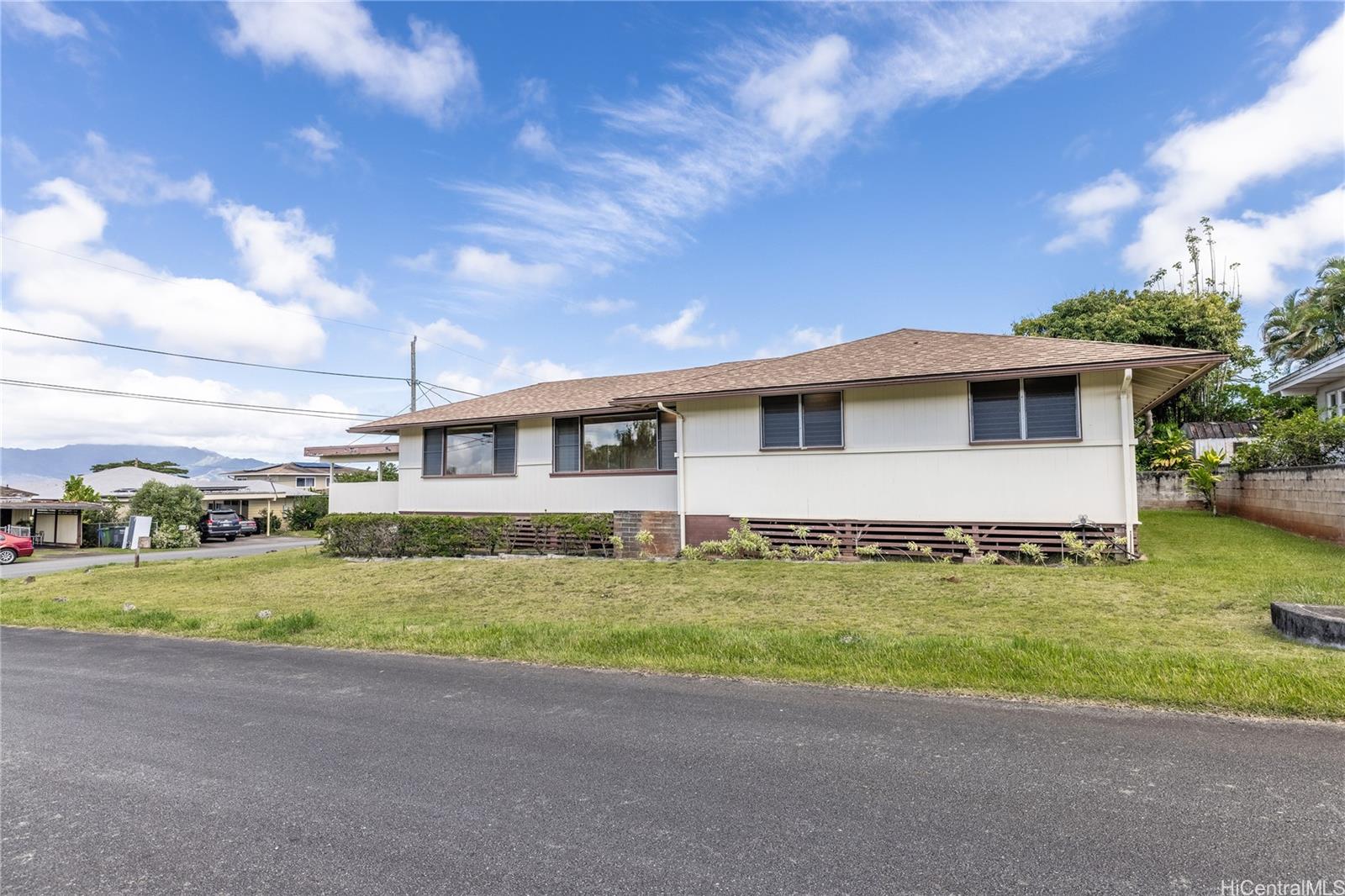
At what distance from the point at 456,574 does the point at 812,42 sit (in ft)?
45.0

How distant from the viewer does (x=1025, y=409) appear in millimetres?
11516

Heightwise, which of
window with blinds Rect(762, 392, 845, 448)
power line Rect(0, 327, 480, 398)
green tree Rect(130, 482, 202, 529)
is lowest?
green tree Rect(130, 482, 202, 529)

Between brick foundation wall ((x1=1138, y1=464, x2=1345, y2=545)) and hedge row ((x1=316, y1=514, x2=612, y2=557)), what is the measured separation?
43.0 ft

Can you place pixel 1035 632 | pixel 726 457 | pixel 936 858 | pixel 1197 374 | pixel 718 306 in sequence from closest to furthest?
pixel 936 858 < pixel 1035 632 < pixel 1197 374 < pixel 726 457 < pixel 718 306

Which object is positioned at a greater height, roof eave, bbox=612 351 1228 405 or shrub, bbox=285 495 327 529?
roof eave, bbox=612 351 1228 405

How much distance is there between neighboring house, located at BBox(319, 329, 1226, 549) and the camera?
11055 mm

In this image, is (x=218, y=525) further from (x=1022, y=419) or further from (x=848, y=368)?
(x=1022, y=419)

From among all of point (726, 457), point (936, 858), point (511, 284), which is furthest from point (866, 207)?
point (936, 858)

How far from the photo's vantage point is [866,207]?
64.0 ft

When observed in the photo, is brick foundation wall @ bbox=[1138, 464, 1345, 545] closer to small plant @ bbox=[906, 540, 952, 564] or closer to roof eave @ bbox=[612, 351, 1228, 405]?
roof eave @ bbox=[612, 351, 1228, 405]

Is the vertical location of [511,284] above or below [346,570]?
above

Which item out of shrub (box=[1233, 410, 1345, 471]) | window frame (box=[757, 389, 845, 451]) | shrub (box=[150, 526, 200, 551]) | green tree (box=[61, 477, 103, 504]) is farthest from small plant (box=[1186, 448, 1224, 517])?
green tree (box=[61, 477, 103, 504])

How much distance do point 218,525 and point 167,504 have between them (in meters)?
2.73

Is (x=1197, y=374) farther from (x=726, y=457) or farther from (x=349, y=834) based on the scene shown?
(x=349, y=834)
